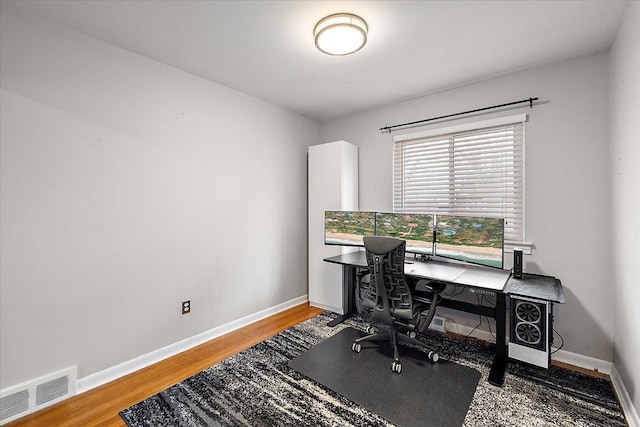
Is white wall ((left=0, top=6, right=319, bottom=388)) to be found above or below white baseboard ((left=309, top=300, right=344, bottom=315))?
above

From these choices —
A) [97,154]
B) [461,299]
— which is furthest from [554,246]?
[97,154]

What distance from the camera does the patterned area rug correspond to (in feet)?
5.62

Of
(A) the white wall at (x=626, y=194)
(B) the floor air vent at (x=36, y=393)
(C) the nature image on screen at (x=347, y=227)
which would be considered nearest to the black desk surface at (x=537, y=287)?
(A) the white wall at (x=626, y=194)

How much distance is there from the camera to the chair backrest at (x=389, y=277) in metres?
2.26

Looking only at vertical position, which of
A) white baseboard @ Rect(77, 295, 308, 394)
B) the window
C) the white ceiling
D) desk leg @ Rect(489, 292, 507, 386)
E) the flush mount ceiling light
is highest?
the white ceiling

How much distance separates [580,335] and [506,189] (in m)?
1.36

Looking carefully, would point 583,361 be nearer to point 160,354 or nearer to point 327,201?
point 327,201

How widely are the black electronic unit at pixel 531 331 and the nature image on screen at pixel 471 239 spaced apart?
1.25 feet

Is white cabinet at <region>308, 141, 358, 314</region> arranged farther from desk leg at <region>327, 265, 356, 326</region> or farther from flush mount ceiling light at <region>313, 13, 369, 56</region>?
flush mount ceiling light at <region>313, 13, 369, 56</region>

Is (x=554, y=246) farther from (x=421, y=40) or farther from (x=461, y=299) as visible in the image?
(x=421, y=40)

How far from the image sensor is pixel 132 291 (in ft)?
7.55

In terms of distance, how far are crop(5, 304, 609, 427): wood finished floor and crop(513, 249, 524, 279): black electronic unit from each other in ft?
2.64


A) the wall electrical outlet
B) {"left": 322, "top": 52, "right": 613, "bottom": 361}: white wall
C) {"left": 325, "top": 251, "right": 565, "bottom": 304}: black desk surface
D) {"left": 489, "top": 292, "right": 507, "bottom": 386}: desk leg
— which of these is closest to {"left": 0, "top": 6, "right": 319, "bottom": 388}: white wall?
the wall electrical outlet

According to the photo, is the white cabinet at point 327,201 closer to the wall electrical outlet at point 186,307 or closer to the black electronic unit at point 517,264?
the wall electrical outlet at point 186,307
